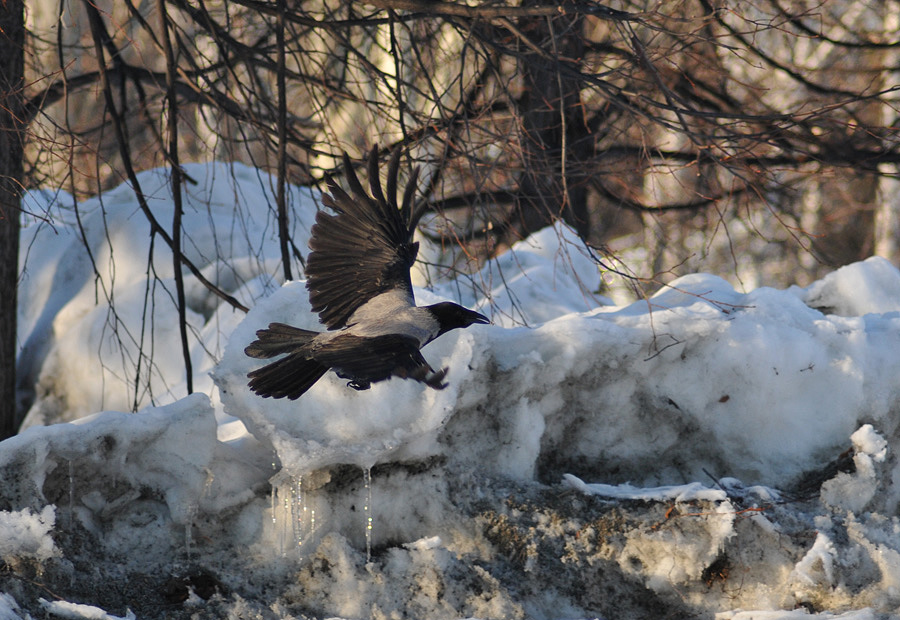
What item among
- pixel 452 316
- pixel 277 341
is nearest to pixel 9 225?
pixel 277 341

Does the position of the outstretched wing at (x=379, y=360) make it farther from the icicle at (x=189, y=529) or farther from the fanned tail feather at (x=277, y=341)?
the icicle at (x=189, y=529)

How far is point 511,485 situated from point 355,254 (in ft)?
3.15

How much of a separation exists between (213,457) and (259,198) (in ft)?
9.49

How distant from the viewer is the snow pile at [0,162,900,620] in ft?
8.65

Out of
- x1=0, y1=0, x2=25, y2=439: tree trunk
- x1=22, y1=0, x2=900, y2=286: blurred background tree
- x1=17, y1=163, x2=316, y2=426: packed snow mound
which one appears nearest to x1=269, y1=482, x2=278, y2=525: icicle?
x1=22, y1=0, x2=900, y2=286: blurred background tree

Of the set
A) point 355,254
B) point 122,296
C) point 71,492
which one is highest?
point 122,296

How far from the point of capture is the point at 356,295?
299cm

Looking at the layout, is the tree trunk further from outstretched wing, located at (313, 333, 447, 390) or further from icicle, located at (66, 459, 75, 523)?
outstretched wing, located at (313, 333, 447, 390)

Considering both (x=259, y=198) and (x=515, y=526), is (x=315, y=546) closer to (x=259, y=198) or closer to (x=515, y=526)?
(x=515, y=526)

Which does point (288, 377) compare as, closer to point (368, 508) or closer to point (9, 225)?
point (368, 508)

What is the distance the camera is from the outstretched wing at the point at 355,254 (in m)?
2.93

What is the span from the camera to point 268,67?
4172 millimetres

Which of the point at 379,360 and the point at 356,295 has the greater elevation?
the point at 356,295

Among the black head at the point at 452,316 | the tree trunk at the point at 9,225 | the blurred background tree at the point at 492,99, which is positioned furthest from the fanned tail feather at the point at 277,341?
the tree trunk at the point at 9,225
